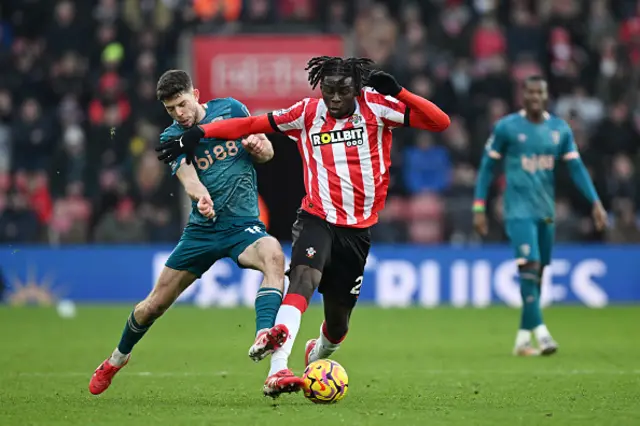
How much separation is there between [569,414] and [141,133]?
1281 centimetres

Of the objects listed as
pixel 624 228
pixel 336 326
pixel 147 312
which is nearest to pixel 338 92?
pixel 336 326

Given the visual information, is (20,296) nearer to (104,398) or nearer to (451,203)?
(451,203)

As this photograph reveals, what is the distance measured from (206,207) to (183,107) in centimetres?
73

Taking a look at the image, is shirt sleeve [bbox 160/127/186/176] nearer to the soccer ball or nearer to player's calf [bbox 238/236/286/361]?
player's calf [bbox 238/236/286/361]

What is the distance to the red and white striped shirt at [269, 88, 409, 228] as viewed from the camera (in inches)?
324

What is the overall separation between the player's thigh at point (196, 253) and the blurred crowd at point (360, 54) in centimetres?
912

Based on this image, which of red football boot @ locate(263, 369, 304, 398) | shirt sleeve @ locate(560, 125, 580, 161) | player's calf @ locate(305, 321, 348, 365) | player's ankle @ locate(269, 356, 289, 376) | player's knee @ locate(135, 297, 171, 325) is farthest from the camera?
shirt sleeve @ locate(560, 125, 580, 161)

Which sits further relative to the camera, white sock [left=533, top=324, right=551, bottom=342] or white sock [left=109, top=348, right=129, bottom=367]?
white sock [left=533, top=324, right=551, bottom=342]

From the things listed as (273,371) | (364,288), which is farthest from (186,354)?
(364,288)

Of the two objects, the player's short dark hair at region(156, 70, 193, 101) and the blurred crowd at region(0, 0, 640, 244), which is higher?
the player's short dark hair at region(156, 70, 193, 101)

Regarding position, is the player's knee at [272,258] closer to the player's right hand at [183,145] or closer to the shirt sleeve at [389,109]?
the player's right hand at [183,145]

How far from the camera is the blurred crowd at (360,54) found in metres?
18.8

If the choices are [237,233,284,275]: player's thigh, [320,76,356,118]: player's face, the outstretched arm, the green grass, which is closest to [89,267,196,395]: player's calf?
the green grass

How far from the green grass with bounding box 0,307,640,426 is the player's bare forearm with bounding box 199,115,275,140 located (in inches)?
66.0
